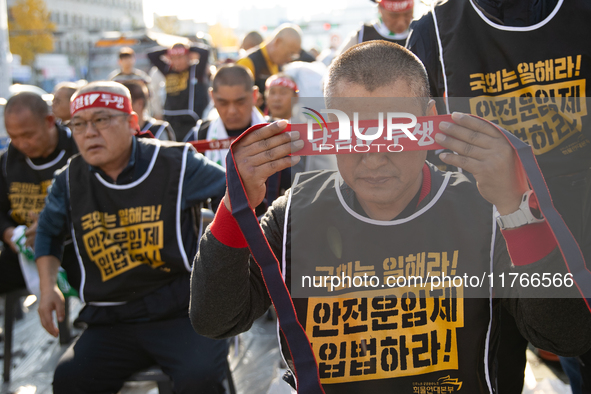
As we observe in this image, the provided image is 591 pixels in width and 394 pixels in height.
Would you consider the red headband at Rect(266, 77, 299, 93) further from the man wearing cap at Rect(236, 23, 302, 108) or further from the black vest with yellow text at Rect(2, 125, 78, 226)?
the black vest with yellow text at Rect(2, 125, 78, 226)

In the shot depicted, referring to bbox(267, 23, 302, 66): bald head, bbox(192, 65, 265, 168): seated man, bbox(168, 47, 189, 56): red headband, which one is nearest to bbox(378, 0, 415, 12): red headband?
bbox(192, 65, 265, 168): seated man

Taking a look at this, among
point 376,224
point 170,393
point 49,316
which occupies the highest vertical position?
point 376,224

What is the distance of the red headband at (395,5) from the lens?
2.90m

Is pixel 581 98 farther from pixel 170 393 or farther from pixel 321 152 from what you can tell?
pixel 170 393

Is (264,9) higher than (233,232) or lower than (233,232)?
higher

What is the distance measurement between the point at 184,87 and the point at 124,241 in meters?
4.93

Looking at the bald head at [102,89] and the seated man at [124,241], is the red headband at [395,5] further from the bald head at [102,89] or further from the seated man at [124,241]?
the bald head at [102,89]

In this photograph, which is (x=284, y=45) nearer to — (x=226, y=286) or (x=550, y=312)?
(x=226, y=286)

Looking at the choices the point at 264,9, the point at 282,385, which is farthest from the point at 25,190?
the point at 264,9

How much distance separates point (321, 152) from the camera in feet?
3.84

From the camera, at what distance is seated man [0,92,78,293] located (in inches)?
125

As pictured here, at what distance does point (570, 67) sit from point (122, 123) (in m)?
2.01

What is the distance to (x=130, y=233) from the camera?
2332mm

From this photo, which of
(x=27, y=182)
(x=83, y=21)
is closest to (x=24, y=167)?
(x=27, y=182)
